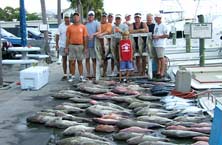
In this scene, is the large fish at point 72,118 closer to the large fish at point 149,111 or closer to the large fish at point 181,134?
the large fish at point 149,111

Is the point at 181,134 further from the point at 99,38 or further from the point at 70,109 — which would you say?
the point at 99,38

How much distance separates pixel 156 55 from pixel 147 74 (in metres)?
0.70

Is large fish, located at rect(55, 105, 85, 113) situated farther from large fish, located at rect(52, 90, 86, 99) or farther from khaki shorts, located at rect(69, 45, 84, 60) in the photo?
khaki shorts, located at rect(69, 45, 84, 60)

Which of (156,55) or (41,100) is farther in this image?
(156,55)

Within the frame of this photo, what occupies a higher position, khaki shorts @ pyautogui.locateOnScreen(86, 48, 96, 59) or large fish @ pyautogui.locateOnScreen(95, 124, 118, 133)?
khaki shorts @ pyautogui.locateOnScreen(86, 48, 96, 59)

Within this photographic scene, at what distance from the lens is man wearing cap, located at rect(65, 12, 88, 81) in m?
13.8

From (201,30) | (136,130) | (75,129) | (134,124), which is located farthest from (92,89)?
(201,30)

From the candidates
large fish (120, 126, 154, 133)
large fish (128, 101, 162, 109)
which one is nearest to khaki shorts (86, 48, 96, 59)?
large fish (128, 101, 162, 109)

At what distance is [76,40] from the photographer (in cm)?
1389

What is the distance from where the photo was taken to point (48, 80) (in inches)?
585

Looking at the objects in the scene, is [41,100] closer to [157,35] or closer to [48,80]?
[48,80]

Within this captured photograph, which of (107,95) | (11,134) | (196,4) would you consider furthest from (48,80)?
(196,4)

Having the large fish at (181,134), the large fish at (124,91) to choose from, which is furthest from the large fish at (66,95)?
the large fish at (181,134)

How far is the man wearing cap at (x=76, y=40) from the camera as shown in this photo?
13820 mm
